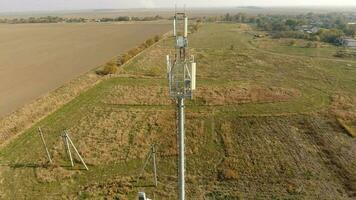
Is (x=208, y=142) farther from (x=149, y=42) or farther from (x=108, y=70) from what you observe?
(x=149, y=42)

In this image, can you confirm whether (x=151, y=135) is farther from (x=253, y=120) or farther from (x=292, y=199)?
(x=292, y=199)

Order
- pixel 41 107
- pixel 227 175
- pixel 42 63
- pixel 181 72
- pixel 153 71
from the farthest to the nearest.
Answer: pixel 42 63 < pixel 153 71 < pixel 41 107 < pixel 227 175 < pixel 181 72

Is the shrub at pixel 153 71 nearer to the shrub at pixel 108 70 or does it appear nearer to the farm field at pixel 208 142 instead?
the farm field at pixel 208 142

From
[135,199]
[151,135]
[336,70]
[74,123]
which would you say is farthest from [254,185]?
[336,70]

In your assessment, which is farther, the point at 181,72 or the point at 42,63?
the point at 42,63

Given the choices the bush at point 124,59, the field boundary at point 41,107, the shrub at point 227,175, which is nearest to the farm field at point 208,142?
the shrub at point 227,175

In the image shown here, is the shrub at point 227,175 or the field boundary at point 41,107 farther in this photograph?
the field boundary at point 41,107

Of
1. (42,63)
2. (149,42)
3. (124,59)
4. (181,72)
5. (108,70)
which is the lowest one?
(42,63)

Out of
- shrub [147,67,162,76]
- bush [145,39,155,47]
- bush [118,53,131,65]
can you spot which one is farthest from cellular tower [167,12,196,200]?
bush [145,39,155,47]

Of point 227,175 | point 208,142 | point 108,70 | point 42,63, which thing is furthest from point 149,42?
point 227,175

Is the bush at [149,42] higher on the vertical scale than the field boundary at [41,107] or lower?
higher
